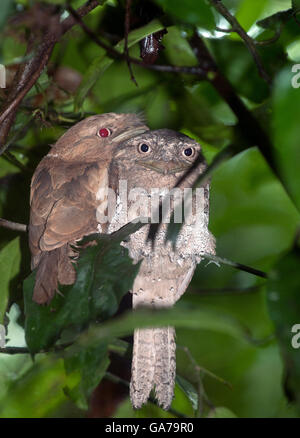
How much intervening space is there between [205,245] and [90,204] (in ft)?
0.98

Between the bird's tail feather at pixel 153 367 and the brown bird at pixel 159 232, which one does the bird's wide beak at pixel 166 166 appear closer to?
the brown bird at pixel 159 232

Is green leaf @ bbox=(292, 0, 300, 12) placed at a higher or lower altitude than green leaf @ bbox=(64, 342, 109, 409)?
higher

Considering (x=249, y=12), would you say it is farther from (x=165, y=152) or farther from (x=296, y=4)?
(x=165, y=152)

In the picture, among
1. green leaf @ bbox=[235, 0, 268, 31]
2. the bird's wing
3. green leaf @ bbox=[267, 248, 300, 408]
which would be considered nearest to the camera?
green leaf @ bbox=[267, 248, 300, 408]

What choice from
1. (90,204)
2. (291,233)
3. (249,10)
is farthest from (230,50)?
(90,204)

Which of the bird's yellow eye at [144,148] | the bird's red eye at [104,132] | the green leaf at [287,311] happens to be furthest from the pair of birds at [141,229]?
the green leaf at [287,311]

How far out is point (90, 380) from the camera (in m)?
0.93

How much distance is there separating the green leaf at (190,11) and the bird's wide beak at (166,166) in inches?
13.8

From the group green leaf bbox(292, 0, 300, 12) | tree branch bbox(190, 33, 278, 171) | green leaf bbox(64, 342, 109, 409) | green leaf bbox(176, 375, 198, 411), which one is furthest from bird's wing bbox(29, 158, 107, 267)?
green leaf bbox(292, 0, 300, 12)

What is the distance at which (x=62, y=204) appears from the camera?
1172 millimetres

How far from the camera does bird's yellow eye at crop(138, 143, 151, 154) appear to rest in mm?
1211

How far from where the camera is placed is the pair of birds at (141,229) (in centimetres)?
113

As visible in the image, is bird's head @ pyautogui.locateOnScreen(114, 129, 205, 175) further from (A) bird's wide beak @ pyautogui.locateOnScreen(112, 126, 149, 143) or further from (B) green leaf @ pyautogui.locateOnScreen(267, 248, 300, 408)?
(B) green leaf @ pyautogui.locateOnScreen(267, 248, 300, 408)

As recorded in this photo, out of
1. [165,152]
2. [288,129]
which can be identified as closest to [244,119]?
[165,152]
